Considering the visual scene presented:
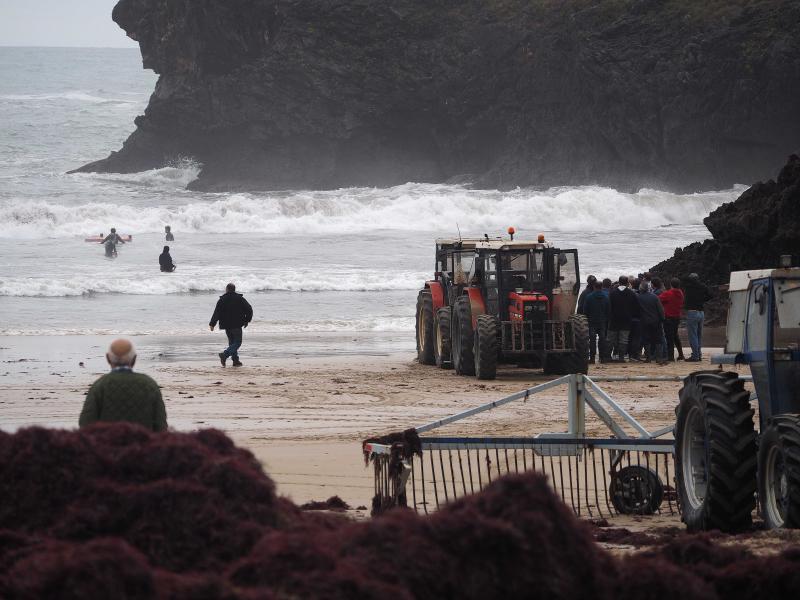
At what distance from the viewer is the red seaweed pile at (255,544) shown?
4.40m

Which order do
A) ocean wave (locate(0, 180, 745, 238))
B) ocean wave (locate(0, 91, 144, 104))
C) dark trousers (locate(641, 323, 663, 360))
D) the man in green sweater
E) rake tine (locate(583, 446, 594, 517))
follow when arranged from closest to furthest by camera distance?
1. the man in green sweater
2. rake tine (locate(583, 446, 594, 517))
3. dark trousers (locate(641, 323, 663, 360))
4. ocean wave (locate(0, 180, 745, 238))
5. ocean wave (locate(0, 91, 144, 104))

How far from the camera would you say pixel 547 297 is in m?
17.4

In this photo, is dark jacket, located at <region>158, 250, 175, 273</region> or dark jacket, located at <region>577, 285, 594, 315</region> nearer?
dark jacket, located at <region>577, 285, 594, 315</region>

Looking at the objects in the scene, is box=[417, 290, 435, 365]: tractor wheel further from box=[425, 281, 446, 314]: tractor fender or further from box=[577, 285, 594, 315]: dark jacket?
box=[577, 285, 594, 315]: dark jacket

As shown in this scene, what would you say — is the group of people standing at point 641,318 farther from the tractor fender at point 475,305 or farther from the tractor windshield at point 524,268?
the tractor fender at point 475,305

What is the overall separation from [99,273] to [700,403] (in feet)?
99.2

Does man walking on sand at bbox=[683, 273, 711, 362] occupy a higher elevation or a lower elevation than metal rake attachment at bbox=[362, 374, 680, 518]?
higher

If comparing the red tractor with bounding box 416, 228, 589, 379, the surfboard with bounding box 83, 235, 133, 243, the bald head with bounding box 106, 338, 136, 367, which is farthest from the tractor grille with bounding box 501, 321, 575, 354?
the surfboard with bounding box 83, 235, 133, 243

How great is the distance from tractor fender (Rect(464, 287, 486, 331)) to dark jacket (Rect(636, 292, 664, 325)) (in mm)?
2900

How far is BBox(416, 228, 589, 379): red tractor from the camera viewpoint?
17.1 m

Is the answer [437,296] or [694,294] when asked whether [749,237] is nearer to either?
[694,294]

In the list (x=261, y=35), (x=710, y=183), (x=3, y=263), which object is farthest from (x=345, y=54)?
(x=3, y=263)

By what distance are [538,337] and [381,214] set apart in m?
37.2

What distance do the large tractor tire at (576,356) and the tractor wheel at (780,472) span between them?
9611 millimetres
